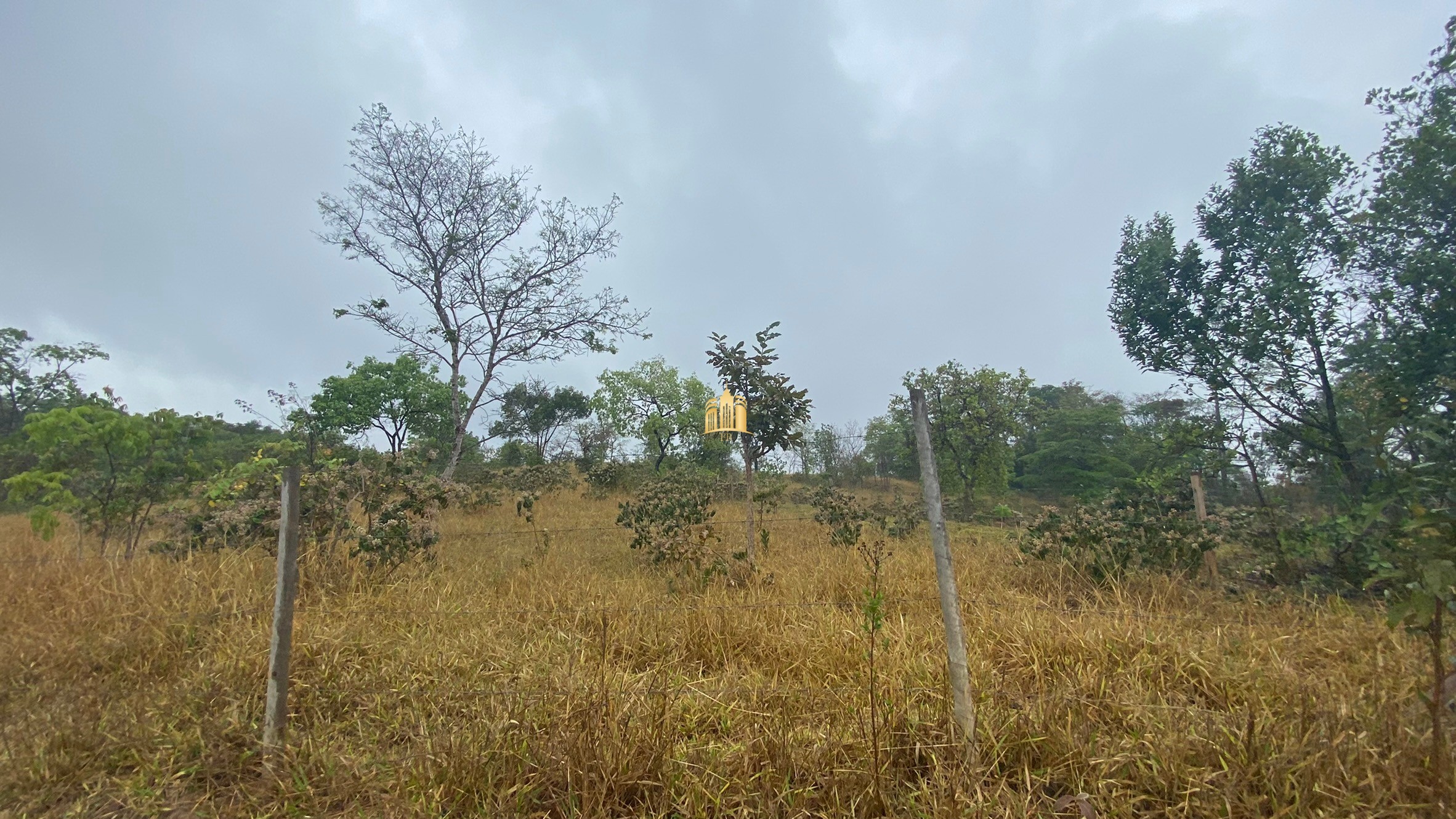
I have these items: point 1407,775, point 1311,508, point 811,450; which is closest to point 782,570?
point 1407,775

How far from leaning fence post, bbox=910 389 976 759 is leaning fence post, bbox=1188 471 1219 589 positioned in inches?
158

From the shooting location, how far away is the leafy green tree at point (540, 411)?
28953mm

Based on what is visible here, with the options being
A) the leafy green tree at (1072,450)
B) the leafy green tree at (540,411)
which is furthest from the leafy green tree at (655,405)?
the leafy green tree at (1072,450)

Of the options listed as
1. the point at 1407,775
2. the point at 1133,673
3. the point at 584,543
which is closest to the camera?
the point at 1407,775

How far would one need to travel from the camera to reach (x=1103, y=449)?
19.6 meters

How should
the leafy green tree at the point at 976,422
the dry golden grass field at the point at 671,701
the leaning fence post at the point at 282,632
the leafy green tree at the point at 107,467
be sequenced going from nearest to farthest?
the dry golden grass field at the point at 671,701, the leaning fence post at the point at 282,632, the leafy green tree at the point at 107,467, the leafy green tree at the point at 976,422

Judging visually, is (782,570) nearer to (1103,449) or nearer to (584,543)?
(584,543)

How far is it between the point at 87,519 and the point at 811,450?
58.6ft

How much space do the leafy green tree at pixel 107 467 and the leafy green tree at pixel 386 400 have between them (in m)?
15.5

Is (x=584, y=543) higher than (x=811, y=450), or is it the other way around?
(x=811, y=450)

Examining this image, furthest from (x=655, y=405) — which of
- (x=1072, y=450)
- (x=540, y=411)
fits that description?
(x=1072, y=450)

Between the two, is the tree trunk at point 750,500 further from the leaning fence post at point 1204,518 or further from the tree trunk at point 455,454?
the tree trunk at point 455,454

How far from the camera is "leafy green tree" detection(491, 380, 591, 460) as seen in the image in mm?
28953

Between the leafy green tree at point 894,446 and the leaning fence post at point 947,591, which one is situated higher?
the leafy green tree at point 894,446
